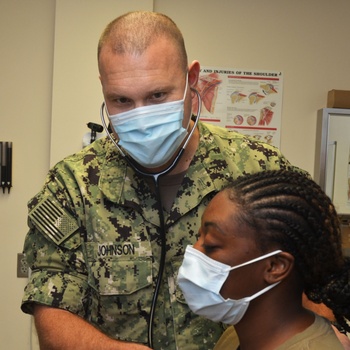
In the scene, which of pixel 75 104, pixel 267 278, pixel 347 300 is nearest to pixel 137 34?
pixel 267 278

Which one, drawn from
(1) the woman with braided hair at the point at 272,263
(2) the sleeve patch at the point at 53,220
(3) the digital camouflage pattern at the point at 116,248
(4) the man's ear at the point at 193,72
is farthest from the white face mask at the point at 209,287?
(4) the man's ear at the point at 193,72

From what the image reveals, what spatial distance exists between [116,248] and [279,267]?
500mm

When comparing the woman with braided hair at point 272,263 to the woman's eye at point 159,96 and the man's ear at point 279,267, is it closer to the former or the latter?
the man's ear at point 279,267

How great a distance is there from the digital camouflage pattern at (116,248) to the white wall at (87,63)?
119 centimetres

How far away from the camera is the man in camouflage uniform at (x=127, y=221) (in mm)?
1190

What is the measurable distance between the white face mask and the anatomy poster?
164 centimetres

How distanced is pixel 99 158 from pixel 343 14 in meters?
1.86

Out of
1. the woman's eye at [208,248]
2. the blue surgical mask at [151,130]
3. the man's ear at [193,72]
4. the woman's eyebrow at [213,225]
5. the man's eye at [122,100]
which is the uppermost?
the man's ear at [193,72]

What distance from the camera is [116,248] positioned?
1.29m

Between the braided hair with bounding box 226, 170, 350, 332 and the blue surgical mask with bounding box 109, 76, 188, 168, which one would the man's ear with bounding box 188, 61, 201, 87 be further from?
the braided hair with bounding box 226, 170, 350, 332

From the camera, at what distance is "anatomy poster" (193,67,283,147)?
2.58 meters

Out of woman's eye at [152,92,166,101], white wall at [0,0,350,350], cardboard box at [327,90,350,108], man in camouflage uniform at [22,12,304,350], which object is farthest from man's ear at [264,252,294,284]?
cardboard box at [327,90,350,108]

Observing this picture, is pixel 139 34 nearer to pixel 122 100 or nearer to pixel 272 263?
pixel 122 100

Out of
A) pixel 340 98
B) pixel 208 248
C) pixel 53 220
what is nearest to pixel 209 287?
pixel 208 248
